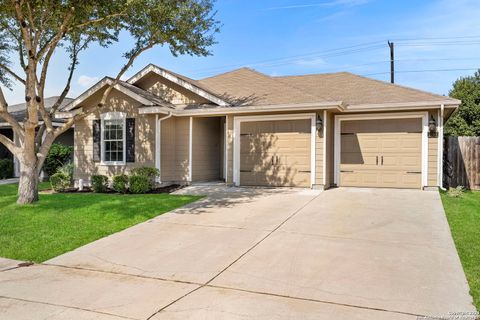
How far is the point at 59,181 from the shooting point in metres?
12.8

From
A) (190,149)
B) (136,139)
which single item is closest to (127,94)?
(136,139)

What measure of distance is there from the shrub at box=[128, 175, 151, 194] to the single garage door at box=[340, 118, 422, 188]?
619cm

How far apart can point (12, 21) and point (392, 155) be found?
468 inches

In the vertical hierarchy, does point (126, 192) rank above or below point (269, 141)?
below

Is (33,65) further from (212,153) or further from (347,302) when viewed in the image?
(347,302)

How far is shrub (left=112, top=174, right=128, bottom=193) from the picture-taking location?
12.0m

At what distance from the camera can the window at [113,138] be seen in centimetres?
1326

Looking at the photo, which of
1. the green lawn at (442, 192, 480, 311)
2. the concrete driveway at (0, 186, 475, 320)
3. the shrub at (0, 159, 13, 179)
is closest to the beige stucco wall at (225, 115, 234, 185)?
the concrete driveway at (0, 186, 475, 320)

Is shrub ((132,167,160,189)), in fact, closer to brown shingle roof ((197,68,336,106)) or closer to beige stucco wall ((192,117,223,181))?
beige stucco wall ((192,117,223,181))

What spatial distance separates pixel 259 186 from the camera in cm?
1260

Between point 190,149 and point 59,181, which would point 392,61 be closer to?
point 190,149

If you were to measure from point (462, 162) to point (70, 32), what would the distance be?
12665 millimetres

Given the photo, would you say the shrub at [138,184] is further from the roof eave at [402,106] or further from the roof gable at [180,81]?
the roof eave at [402,106]

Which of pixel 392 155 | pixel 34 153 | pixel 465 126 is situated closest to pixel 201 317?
pixel 34 153
